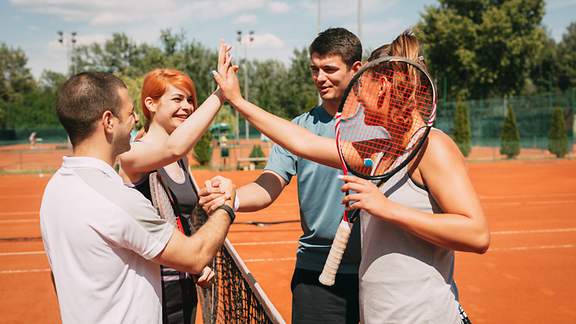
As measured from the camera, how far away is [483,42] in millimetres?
44344

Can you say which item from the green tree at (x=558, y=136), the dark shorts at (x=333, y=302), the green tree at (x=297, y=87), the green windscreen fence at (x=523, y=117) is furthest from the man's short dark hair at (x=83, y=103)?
the green tree at (x=297, y=87)

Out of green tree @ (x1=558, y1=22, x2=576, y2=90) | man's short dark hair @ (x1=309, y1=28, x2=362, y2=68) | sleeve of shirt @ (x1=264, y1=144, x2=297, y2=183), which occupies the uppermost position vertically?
green tree @ (x1=558, y1=22, x2=576, y2=90)

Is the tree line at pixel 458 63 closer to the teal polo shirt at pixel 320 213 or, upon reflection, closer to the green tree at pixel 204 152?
the green tree at pixel 204 152

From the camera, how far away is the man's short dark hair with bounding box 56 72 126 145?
181 centimetres

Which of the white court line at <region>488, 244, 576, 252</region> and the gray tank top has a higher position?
the gray tank top

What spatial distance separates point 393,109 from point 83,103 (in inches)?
44.4

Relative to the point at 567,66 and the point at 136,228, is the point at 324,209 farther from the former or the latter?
the point at 567,66

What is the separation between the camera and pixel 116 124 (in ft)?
6.20

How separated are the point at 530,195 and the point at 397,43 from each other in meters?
13.8

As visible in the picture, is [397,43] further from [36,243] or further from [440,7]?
[440,7]

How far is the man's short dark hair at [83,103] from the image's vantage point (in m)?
1.81

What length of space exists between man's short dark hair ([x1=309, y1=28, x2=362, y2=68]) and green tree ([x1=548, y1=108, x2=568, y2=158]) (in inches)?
1047

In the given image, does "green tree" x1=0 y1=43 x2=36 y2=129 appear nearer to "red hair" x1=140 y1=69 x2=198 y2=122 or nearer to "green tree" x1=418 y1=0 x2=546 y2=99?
"green tree" x1=418 y1=0 x2=546 y2=99

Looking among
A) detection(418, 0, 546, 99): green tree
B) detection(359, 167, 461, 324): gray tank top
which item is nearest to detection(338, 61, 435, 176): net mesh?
detection(359, 167, 461, 324): gray tank top
